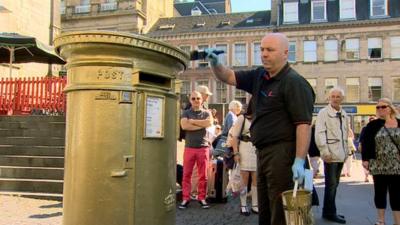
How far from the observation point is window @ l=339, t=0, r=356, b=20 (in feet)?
137

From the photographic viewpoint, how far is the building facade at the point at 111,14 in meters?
47.2

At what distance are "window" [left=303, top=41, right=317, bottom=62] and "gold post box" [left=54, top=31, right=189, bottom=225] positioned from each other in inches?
1588

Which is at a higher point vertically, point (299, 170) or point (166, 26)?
point (166, 26)

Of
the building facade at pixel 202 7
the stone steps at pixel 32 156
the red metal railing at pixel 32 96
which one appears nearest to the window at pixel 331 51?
the building facade at pixel 202 7

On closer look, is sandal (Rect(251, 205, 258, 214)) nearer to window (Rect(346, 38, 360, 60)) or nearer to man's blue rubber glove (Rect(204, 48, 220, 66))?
man's blue rubber glove (Rect(204, 48, 220, 66))

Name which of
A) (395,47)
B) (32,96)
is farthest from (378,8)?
(32,96)

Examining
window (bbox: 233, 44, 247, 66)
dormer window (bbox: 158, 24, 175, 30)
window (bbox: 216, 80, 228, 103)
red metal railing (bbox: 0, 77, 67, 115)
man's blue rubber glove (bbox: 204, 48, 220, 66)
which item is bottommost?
man's blue rubber glove (bbox: 204, 48, 220, 66)

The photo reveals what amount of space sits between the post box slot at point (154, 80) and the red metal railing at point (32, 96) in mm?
9474

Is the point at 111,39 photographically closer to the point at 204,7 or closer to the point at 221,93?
the point at 221,93

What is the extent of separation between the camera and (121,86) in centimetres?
320

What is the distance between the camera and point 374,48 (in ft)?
133

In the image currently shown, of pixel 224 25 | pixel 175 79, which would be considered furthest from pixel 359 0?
pixel 175 79

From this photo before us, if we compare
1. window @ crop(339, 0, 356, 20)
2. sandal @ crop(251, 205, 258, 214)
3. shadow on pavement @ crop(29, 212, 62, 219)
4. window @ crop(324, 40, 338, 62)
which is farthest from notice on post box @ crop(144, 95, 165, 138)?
window @ crop(339, 0, 356, 20)

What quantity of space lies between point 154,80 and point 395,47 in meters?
40.6
